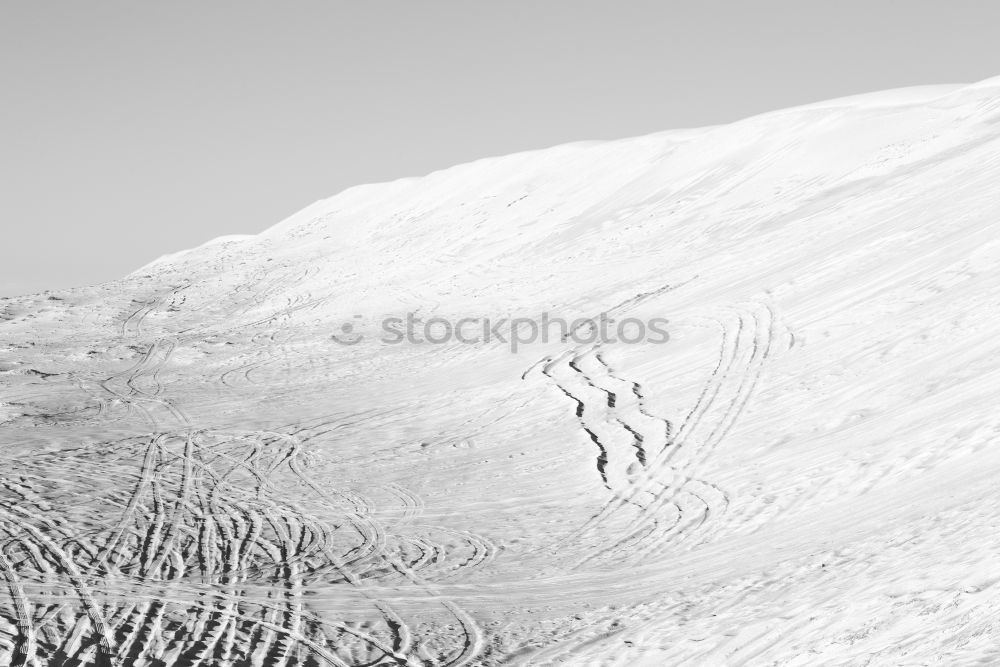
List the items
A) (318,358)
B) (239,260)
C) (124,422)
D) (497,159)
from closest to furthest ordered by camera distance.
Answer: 1. (124,422)
2. (318,358)
3. (239,260)
4. (497,159)

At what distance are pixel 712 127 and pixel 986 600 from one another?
3349 cm

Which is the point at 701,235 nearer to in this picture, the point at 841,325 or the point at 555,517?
the point at 841,325

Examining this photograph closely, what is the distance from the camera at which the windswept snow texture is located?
7.43 m

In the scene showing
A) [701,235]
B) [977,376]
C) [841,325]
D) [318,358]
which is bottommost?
[977,376]

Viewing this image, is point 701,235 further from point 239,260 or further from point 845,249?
point 239,260

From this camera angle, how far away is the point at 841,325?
48.4 ft

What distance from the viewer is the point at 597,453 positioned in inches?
526

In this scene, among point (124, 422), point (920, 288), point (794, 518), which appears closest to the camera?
point (794, 518)

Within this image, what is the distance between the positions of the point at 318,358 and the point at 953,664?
20.8m

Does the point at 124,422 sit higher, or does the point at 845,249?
the point at 845,249

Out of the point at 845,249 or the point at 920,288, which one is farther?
the point at 845,249

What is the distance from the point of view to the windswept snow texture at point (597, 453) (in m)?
7.43

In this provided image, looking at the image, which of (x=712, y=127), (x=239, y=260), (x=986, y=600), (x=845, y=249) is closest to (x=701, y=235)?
(x=845, y=249)

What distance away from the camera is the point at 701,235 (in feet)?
81.0
